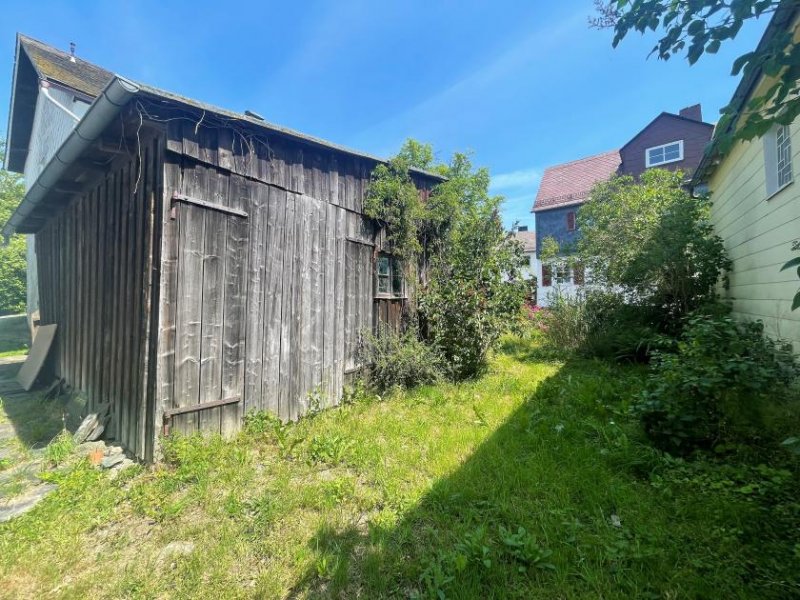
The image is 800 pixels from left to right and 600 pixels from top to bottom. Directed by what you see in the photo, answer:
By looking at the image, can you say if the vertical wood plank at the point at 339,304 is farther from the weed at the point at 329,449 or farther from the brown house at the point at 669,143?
the brown house at the point at 669,143

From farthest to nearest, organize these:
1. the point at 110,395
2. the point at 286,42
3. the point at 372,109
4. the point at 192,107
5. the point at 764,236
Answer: the point at 372,109
the point at 286,42
the point at 764,236
the point at 110,395
the point at 192,107

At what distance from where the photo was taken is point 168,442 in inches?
127

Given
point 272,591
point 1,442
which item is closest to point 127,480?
point 272,591

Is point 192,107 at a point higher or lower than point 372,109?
lower

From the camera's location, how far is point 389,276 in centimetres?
595

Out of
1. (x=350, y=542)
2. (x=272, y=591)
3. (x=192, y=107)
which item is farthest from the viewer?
(x=192, y=107)

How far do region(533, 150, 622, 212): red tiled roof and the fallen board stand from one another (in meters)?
20.3

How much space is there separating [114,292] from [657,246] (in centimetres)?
848

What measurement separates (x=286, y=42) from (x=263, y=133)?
11.7 feet

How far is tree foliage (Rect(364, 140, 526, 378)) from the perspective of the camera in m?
5.68

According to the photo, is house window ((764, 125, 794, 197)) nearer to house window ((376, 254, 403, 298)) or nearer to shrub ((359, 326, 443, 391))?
shrub ((359, 326, 443, 391))

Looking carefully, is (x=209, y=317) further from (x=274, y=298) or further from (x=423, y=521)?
(x=423, y=521)

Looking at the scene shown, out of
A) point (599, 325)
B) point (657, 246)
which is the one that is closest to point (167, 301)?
point (657, 246)

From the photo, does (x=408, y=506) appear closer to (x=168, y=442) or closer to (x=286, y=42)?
(x=168, y=442)
